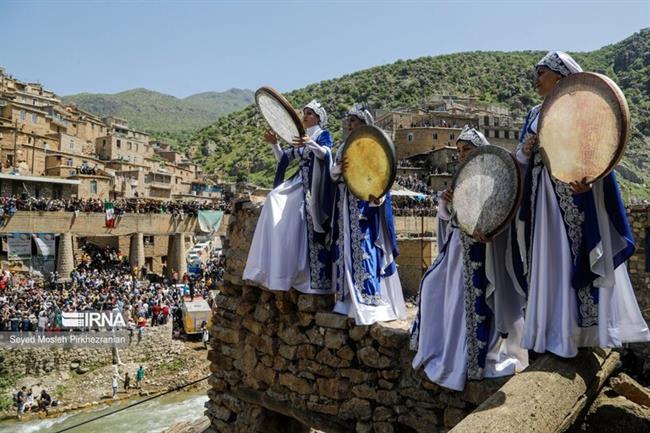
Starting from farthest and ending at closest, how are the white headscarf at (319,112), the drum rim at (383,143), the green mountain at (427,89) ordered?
1. the green mountain at (427,89)
2. the white headscarf at (319,112)
3. the drum rim at (383,143)

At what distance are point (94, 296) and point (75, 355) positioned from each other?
2617 mm

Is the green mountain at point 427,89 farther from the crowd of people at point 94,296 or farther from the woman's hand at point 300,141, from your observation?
the woman's hand at point 300,141

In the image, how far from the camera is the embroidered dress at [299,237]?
549 cm

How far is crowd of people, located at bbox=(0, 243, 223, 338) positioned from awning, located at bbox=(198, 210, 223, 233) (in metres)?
3.19

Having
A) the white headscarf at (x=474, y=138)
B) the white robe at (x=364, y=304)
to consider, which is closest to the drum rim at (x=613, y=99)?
the white headscarf at (x=474, y=138)

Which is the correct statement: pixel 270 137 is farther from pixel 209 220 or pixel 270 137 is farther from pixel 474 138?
pixel 209 220

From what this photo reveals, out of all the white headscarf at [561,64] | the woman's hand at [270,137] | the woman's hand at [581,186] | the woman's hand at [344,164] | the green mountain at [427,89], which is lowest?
the woman's hand at [581,186]

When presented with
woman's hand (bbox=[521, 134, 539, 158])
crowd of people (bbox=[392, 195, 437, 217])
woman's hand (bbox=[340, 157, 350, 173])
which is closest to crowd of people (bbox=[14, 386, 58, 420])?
woman's hand (bbox=[340, 157, 350, 173])

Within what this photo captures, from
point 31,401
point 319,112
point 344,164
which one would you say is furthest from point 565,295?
point 31,401

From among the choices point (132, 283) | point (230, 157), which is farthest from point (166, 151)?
point (132, 283)

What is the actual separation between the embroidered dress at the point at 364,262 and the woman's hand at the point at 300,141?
1.37ft

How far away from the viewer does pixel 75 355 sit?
70.6 ft

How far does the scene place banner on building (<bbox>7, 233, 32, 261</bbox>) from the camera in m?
28.3

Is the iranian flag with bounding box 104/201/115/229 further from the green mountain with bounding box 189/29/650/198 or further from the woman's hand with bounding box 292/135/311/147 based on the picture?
the green mountain with bounding box 189/29/650/198
